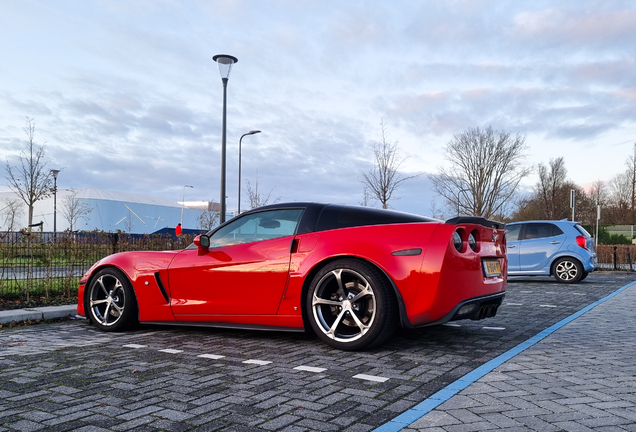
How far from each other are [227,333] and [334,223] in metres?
1.81

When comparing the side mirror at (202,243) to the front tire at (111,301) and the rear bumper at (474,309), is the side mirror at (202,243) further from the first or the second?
the rear bumper at (474,309)

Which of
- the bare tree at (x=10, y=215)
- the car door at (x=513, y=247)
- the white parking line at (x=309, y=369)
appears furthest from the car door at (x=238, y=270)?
the car door at (x=513, y=247)

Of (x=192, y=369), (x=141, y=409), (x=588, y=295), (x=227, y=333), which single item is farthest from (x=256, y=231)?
(x=588, y=295)

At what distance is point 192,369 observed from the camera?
416cm

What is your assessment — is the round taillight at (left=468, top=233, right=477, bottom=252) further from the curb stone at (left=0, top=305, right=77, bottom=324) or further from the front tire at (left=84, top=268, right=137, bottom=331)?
the curb stone at (left=0, top=305, right=77, bottom=324)

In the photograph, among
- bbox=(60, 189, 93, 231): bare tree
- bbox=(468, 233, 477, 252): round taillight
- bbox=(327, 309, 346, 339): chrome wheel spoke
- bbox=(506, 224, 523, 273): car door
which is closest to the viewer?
bbox=(327, 309, 346, 339): chrome wheel spoke

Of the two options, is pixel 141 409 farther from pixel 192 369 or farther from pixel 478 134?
pixel 478 134

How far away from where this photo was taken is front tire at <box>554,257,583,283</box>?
13.2m

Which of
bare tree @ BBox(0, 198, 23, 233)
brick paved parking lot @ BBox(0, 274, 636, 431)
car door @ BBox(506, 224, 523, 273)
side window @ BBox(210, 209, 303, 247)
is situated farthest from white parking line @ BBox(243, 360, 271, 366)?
car door @ BBox(506, 224, 523, 273)

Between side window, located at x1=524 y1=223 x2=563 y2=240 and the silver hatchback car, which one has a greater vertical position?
side window, located at x1=524 y1=223 x2=563 y2=240

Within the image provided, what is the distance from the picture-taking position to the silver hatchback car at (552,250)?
13.2 meters

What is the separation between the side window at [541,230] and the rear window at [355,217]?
9525mm

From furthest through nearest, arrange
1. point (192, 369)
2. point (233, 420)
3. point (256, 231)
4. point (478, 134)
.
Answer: point (478, 134), point (256, 231), point (192, 369), point (233, 420)

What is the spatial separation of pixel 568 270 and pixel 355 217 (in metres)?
10.1
